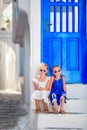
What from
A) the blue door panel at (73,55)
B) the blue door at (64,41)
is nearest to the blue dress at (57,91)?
the blue door at (64,41)

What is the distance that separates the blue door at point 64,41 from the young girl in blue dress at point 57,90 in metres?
0.64

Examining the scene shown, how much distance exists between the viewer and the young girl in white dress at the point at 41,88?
6.82 metres

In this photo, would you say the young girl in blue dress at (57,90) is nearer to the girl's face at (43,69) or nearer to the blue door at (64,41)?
the girl's face at (43,69)

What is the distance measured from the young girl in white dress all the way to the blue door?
1.63 feet

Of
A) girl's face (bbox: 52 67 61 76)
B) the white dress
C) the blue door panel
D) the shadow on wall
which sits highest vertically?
the blue door panel

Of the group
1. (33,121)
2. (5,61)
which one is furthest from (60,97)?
(5,61)

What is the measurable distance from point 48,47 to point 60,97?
1193 millimetres

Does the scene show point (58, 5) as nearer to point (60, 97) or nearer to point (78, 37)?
point (78, 37)

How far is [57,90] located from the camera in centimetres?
675

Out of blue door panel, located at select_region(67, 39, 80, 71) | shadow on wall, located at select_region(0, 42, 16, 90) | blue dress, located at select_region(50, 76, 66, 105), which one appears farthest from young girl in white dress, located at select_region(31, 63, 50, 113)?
shadow on wall, located at select_region(0, 42, 16, 90)

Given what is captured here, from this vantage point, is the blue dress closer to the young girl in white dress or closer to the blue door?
the young girl in white dress

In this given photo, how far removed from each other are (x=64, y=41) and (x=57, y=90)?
123 centimetres

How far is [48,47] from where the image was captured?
7445 millimetres

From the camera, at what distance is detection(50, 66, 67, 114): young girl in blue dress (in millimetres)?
6723
